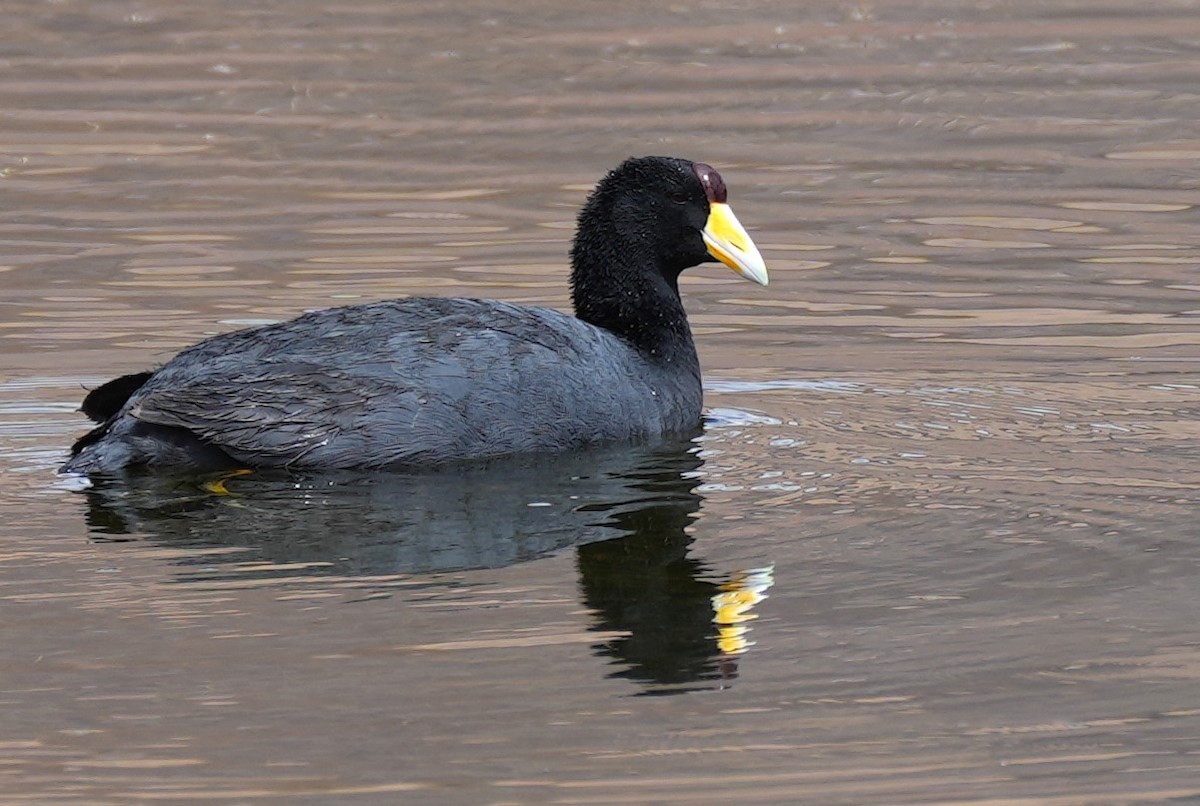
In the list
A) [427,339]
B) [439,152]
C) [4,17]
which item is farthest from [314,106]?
[427,339]

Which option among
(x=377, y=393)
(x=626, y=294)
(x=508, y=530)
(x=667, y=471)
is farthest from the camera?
(x=626, y=294)

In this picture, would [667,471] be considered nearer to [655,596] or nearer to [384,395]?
[384,395]

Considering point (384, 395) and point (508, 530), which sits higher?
point (384, 395)

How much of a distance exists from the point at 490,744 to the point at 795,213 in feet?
24.8

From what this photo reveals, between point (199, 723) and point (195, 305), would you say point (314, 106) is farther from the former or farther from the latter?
point (199, 723)

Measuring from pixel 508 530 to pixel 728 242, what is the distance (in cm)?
223

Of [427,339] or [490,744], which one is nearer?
[490,744]

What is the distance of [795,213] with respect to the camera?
12.8 metres

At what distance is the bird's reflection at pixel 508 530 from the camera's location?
654 centimetres

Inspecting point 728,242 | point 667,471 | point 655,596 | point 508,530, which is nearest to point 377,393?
point 508,530

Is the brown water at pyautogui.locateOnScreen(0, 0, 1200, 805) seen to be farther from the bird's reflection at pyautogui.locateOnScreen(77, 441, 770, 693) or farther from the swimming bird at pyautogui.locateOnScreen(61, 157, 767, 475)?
the swimming bird at pyautogui.locateOnScreen(61, 157, 767, 475)

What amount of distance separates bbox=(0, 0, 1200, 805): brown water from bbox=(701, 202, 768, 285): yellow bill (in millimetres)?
561

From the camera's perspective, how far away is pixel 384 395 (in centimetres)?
792

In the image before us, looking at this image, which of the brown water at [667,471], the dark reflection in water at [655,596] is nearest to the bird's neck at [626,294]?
the brown water at [667,471]
